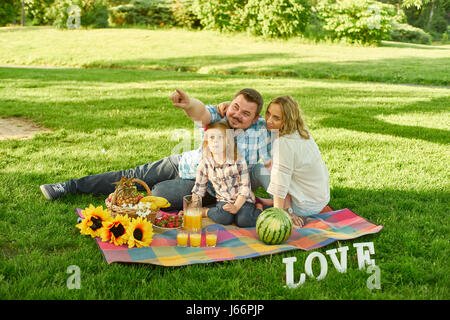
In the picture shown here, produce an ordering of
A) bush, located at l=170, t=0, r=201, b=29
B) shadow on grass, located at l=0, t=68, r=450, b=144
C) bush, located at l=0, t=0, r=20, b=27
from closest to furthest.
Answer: shadow on grass, located at l=0, t=68, r=450, b=144 < bush, located at l=170, t=0, r=201, b=29 < bush, located at l=0, t=0, r=20, b=27

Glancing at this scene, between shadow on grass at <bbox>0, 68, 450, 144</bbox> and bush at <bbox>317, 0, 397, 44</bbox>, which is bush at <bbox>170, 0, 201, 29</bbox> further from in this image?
shadow on grass at <bbox>0, 68, 450, 144</bbox>

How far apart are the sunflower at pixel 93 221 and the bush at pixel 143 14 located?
1092 inches

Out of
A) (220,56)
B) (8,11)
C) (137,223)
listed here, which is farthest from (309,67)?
(8,11)

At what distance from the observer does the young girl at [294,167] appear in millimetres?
3715

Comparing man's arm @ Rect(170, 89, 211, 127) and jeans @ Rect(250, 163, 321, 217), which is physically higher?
man's arm @ Rect(170, 89, 211, 127)

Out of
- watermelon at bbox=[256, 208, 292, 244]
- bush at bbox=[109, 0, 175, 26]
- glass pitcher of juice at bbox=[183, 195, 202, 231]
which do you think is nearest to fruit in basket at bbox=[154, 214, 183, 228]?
glass pitcher of juice at bbox=[183, 195, 202, 231]

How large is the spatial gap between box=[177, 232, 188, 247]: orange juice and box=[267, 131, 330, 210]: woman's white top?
0.84 m

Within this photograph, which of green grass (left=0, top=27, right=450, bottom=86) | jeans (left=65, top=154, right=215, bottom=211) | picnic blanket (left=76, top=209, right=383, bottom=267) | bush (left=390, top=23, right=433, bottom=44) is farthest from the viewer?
bush (left=390, top=23, right=433, bottom=44)

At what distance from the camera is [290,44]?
73.4 feet

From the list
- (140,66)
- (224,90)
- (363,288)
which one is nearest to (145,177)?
(363,288)

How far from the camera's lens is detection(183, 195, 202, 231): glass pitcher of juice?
3.47 m

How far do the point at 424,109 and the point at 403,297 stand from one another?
295 inches

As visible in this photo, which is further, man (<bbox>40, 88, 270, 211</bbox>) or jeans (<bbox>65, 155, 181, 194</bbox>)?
jeans (<bbox>65, 155, 181, 194</bbox>)

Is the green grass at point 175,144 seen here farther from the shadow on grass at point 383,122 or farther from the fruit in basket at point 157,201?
the fruit in basket at point 157,201
